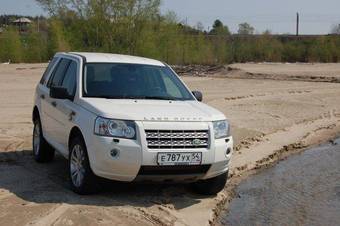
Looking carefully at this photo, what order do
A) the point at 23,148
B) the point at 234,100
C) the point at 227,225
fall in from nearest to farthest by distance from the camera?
1. the point at 227,225
2. the point at 23,148
3. the point at 234,100

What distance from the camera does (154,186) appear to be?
324 inches

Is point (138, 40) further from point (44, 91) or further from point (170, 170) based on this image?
point (170, 170)

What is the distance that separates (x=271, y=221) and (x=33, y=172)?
11.8ft

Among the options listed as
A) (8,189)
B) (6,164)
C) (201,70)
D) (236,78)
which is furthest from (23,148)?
(201,70)

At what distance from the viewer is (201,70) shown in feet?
127

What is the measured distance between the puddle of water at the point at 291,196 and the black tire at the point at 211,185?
26cm

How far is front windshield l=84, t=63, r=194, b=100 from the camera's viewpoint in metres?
8.11

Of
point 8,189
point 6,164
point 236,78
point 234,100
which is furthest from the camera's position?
point 236,78

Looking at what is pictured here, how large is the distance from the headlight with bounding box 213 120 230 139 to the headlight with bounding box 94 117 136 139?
40.1 inches

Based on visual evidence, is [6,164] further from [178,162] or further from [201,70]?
[201,70]

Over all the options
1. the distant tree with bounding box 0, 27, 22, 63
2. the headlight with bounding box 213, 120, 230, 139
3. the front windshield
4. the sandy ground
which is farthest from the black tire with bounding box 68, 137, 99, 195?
the distant tree with bounding box 0, 27, 22, 63

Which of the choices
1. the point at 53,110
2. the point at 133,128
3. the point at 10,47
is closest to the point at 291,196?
the point at 133,128

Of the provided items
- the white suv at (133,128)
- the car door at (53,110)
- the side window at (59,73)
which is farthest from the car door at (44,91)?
the white suv at (133,128)

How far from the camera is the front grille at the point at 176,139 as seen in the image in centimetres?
701
